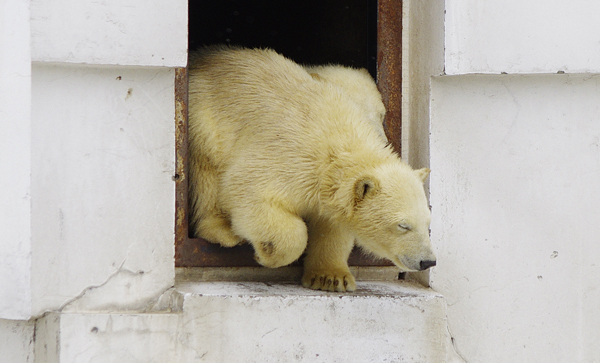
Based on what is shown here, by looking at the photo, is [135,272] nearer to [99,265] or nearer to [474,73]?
[99,265]

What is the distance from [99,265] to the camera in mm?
3217

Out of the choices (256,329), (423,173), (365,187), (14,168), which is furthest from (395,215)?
(14,168)

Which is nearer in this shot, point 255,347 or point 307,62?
point 255,347

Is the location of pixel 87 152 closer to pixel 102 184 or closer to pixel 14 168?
pixel 102 184

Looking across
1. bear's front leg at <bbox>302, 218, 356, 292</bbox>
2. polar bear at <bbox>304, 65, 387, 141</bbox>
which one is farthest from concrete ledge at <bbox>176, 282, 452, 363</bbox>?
polar bear at <bbox>304, 65, 387, 141</bbox>

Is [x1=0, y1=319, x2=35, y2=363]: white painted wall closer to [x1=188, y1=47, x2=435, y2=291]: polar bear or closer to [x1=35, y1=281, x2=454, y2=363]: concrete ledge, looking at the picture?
[x1=35, y1=281, x2=454, y2=363]: concrete ledge

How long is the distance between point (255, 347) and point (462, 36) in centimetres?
179

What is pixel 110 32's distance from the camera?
3.14 m

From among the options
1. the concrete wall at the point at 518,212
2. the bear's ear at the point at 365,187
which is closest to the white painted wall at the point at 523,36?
the concrete wall at the point at 518,212

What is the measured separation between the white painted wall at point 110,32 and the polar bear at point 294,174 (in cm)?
45

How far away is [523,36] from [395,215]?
1.19 m

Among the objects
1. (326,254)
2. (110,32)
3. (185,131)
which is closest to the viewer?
(110,32)

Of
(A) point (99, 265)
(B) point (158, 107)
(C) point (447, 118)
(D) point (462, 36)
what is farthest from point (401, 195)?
(A) point (99, 265)

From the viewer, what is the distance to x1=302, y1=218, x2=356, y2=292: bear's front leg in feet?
11.3
